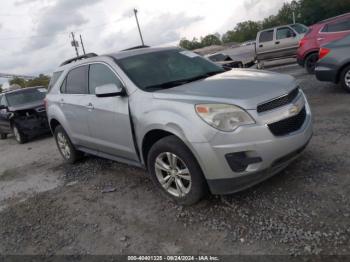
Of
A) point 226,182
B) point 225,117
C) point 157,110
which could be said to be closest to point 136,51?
point 157,110

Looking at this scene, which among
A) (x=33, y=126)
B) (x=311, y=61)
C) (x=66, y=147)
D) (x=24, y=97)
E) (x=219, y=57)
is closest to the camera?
(x=66, y=147)

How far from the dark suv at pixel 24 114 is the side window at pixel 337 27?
8601 mm

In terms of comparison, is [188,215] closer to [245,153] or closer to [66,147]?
[245,153]

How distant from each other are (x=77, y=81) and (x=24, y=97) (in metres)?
6.41

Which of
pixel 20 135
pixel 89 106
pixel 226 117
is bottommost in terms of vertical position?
pixel 20 135

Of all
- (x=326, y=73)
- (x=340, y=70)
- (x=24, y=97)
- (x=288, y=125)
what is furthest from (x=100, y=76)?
(x=24, y=97)

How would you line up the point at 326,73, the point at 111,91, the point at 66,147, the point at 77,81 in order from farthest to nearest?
the point at 326,73 → the point at 66,147 → the point at 77,81 → the point at 111,91

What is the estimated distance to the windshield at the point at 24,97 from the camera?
10.8 meters

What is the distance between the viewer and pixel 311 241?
9.46ft

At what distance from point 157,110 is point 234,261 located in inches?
67.3

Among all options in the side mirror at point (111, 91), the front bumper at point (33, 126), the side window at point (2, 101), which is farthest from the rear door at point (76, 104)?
the side window at point (2, 101)

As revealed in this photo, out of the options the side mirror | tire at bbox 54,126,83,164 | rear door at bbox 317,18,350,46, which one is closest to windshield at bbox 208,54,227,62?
rear door at bbox 317,18,350,46

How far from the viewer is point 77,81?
5383 mm

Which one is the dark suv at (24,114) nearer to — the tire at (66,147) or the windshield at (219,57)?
the tire at (66,147)
